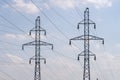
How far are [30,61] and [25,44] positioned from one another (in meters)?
Result: 5.30

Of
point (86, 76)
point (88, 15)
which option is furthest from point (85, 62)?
point (88, 15)

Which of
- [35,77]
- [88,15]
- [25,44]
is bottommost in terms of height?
[35,77]

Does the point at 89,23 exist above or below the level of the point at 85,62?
above

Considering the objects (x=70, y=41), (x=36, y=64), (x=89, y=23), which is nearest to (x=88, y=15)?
(x=89, y=23)

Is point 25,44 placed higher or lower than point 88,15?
lower

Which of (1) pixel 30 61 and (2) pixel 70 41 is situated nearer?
(2) pixel 70 41

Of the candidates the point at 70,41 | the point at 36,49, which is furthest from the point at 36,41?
the point at 70,41

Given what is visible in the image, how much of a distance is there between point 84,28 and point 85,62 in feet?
18.4

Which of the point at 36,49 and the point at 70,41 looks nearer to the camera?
the point at 70,41

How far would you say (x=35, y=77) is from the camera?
76.0 meters

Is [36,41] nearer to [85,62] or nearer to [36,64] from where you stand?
[36,64]

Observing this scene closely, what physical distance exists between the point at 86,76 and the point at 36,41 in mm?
9994

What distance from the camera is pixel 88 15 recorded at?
251 ft

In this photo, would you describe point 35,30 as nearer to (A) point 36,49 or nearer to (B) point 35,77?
(A) point 36,49
